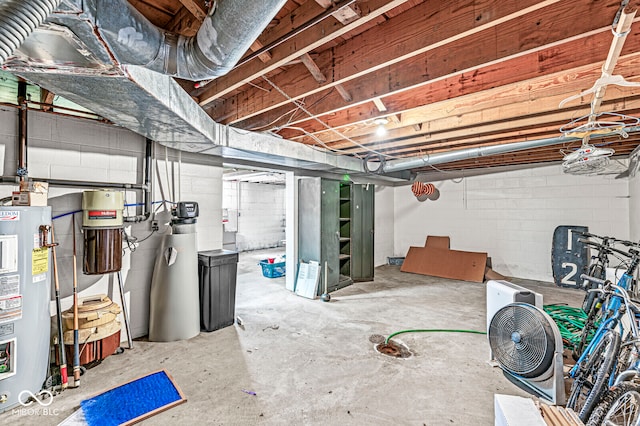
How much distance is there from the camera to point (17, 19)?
735 mm

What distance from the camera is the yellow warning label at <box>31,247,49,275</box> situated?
1982mm

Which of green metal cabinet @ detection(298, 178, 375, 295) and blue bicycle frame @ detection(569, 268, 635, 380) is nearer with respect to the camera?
blue bicycle frame @ detection(569, 268, 635, 380)

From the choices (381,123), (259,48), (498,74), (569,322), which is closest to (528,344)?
(569,322)

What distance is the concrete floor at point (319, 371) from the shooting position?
1.89 m

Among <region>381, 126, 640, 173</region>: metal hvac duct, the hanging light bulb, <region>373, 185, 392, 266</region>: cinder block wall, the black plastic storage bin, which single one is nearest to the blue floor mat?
the black plastic storage bin

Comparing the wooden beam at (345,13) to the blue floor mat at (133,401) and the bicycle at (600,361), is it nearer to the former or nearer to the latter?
the bicycle at (600,361)

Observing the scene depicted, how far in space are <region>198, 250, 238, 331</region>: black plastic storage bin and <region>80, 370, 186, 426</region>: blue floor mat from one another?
2.89 ft

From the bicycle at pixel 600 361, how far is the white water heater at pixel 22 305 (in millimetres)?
3396

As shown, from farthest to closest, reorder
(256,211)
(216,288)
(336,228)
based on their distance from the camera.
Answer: (256,211)
(336,228)
(216,288)

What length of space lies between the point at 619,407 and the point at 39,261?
3553mm

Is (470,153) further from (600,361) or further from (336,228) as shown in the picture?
(600,361)

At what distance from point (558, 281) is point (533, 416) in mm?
4857

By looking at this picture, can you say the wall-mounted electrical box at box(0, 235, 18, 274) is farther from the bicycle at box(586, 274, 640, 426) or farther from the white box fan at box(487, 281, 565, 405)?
the bicycle at box(586, 274, 640, 426)

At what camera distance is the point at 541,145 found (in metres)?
3.47
